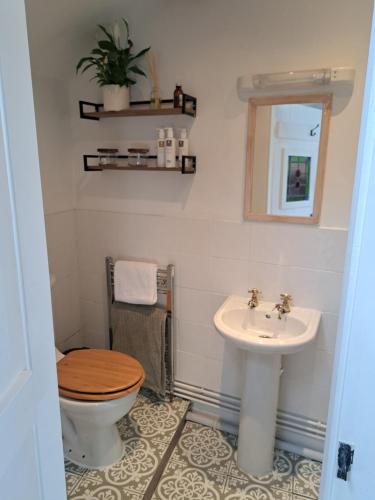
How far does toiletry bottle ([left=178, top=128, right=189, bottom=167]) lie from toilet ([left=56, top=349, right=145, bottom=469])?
1.15 m

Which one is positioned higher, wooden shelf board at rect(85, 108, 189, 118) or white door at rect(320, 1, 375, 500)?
wooden shelf board at rect(85, 108, 189, 118)

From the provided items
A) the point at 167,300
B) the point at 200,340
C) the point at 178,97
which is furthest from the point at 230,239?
the point at 178,97

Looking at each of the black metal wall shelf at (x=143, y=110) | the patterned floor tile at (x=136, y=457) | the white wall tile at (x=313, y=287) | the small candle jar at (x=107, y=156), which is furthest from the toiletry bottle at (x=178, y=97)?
the patterned floor tile at (x=136, y=457)

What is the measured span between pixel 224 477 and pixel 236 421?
35 cm

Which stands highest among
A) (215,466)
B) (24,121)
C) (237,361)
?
Result: (24,121)

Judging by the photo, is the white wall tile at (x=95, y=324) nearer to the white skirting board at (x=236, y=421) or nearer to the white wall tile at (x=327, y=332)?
the white skirting board at (x=236, y=421)

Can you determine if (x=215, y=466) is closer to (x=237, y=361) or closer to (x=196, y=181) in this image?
(x=237, y=361)

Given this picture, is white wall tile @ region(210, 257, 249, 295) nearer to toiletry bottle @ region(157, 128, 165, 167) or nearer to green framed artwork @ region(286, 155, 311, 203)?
green framed artwork @ region(286, 155, 311, 203)

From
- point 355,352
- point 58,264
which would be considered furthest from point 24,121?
point 58,264

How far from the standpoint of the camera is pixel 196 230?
2080 mm

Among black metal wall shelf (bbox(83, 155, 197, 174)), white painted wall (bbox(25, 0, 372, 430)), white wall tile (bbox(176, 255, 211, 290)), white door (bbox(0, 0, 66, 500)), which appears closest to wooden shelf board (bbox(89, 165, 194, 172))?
black metal wall shelf (bbox(83, 155, 197, 174))

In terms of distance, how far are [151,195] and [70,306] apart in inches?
37.4

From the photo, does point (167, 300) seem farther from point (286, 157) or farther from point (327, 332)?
point (286, 157)

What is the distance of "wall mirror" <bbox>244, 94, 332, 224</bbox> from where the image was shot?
5.66ft
